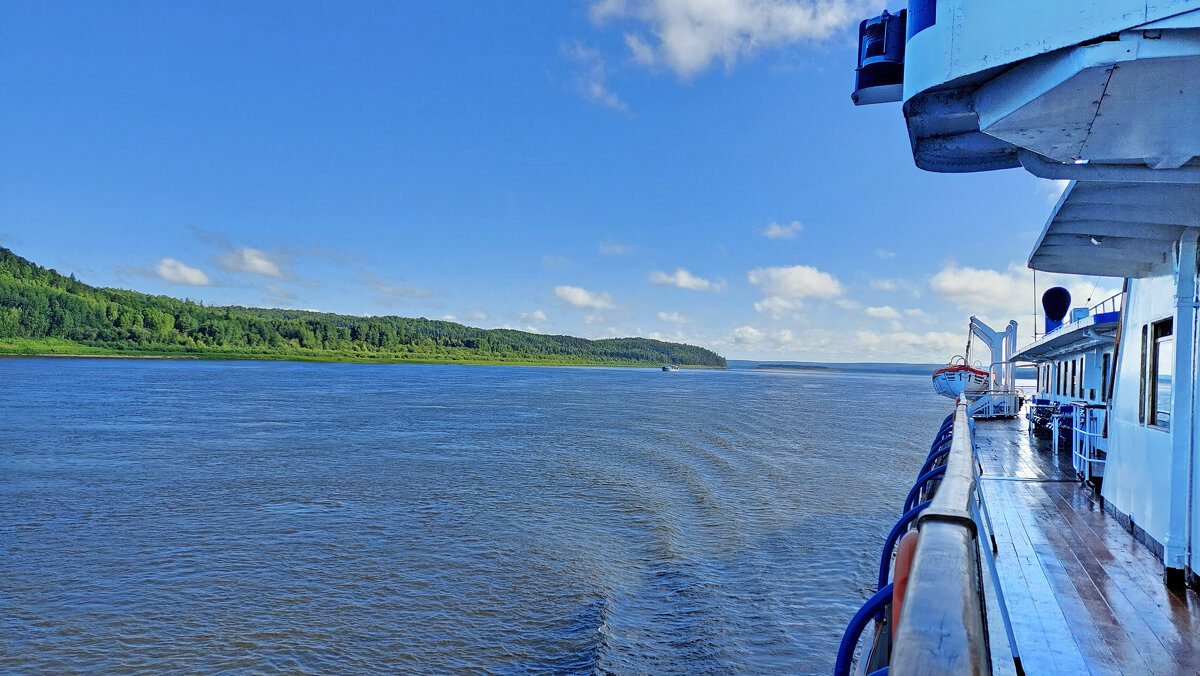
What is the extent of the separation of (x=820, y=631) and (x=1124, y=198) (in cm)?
451

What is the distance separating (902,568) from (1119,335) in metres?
6.92

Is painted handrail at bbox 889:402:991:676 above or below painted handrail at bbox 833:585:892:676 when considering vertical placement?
above

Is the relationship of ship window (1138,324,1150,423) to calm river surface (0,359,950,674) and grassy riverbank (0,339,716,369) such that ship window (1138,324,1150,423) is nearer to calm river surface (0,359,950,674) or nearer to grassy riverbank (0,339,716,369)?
calm river surface (0,359,950,674)

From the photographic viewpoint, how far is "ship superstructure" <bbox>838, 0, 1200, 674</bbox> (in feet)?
5.24

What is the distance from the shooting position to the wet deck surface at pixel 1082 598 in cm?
329

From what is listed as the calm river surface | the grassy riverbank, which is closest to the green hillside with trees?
the grassy riverbank

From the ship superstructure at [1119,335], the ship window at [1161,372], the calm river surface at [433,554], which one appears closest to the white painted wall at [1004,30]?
the ship superstructure at [1119,335]

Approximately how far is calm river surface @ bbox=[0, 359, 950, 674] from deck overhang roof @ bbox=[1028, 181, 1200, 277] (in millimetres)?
3942

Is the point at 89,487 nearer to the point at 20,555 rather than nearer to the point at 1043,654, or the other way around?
the point at 20,555

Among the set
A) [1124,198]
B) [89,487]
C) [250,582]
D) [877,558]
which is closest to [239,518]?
[250,582]

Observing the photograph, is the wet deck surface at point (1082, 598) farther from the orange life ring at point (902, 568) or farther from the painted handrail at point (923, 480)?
the orange life ring at point (902, 568)

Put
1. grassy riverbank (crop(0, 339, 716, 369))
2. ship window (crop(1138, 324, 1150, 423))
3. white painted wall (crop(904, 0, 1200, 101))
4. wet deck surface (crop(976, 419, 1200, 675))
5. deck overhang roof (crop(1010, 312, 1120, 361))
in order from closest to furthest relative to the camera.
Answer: white painted wall (crop(904, 0, 1200, 101)), wet deck surface (crop(976, 419, 1200, 675)), ship window (crop(1138, 324, 1150, 423)), deck overhang roof (crop(1010, 312, 1120, 361)), grassy riverbank (crop(0, 339, 716, 369))

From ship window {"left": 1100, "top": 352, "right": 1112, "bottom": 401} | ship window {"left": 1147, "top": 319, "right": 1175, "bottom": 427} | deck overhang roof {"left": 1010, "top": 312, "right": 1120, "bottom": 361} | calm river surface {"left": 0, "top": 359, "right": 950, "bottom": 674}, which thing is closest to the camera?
ship window {"left": 1147, "top": 319, "right": 1175, "bottom": 427}

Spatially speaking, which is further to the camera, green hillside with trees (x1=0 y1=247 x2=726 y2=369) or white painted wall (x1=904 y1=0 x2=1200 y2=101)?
green hillside with trees (x1=0 y1=247 x2=726 y2=369)
